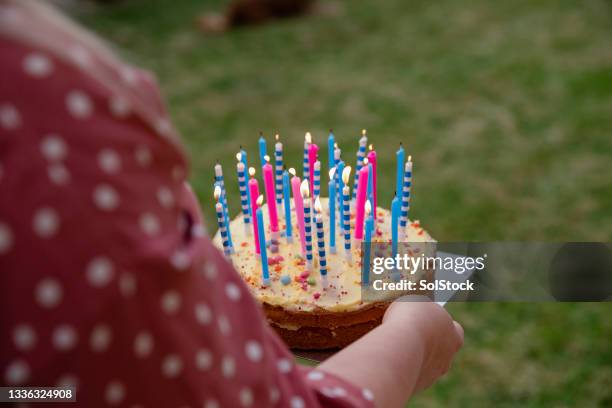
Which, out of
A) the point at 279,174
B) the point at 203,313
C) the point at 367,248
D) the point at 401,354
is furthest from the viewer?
the point at 279,174

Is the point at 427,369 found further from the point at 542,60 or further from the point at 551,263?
the point at 542,60

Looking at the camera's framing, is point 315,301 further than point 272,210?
No

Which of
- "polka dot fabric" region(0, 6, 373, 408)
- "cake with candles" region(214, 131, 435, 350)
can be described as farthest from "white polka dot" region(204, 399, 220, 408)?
"cake with candles" region(214, 131, 435, 350)

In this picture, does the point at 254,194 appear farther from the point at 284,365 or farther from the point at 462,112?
the point at 462,112

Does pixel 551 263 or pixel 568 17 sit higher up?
pixel 568 17

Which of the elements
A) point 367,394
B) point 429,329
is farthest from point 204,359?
point 429,329

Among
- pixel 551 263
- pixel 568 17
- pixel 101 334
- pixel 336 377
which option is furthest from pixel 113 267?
pixel 568 17
